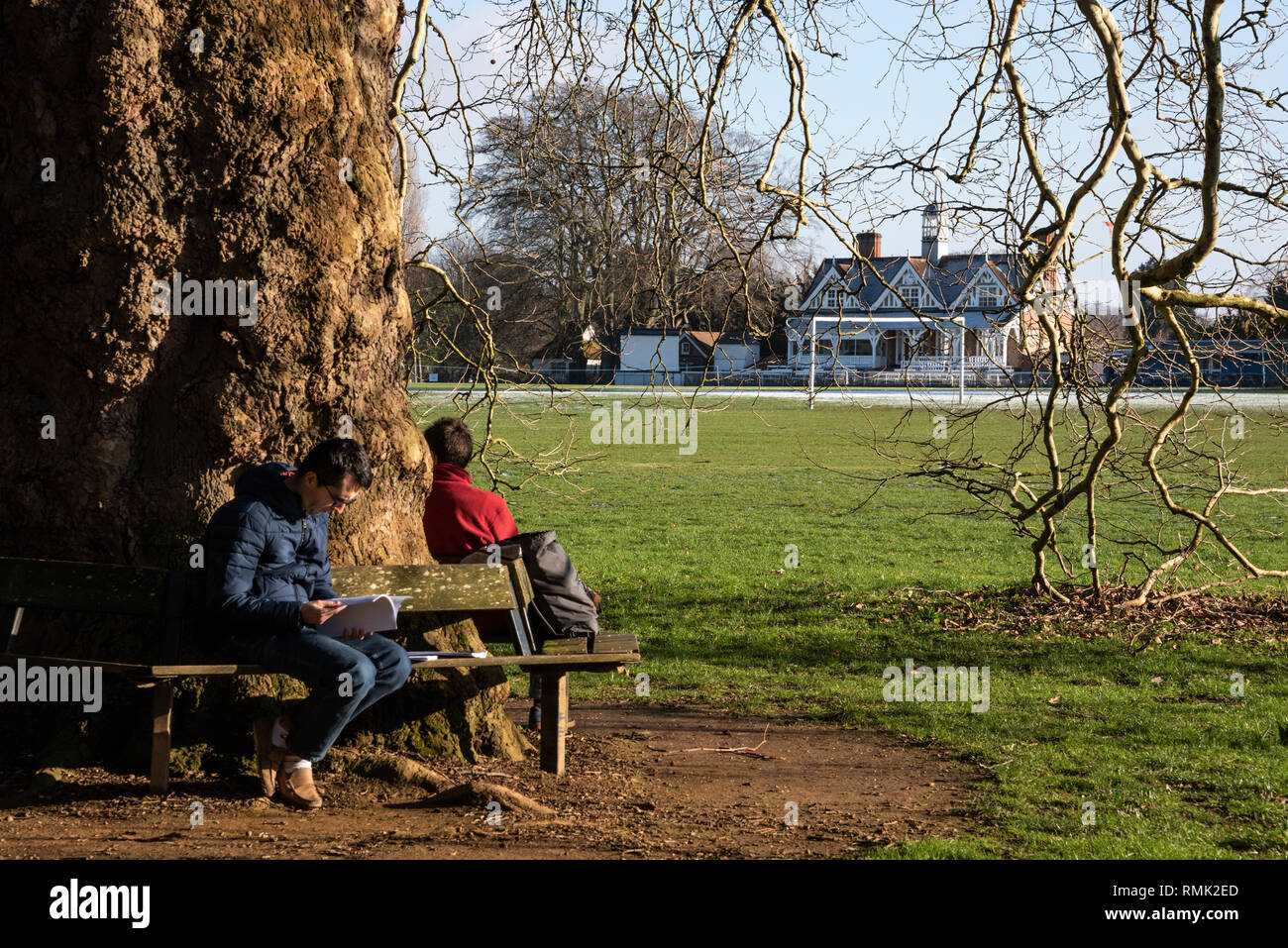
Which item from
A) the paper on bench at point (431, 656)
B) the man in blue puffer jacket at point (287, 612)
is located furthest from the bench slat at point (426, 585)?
the man in blue puffer jacket at point (287, 612)

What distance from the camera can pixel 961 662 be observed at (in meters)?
8.81

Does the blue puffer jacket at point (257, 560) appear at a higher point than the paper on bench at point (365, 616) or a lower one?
higher

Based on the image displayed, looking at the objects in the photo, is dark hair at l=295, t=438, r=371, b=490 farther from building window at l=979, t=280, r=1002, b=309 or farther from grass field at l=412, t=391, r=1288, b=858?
building window at l=979, t=280, r=1002, b=309

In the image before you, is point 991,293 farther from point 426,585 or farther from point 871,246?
point 871,246

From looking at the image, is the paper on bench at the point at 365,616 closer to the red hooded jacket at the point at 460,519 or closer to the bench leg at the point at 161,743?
the bench leg at the point at 161,743

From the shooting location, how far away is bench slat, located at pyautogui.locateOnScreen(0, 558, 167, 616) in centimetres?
503

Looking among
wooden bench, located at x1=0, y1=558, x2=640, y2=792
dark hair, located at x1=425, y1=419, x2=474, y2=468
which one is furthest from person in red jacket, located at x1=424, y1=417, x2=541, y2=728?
wooden bench, located at x1=0, y1=558, x2=640, y2=792

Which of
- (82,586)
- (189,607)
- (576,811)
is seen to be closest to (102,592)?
(82,586)

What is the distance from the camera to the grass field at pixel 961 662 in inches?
218

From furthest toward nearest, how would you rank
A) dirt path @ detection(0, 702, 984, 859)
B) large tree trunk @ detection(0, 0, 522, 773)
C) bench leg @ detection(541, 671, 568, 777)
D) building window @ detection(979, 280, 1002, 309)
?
building window @ detection(979, 280, 1002, 309) → bench leg @ detection(541, 671, 568, 777) → large tree trunk @ detection(0, 0, 522, 773) → dirt path @ detection(0, 702, 984, 859)

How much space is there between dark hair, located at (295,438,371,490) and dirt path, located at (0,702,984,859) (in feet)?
4.17

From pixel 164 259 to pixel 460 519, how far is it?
1.94 m

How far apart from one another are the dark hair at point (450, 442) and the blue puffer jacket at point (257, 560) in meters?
1.68

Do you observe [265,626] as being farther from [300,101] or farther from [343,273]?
[300,101]
